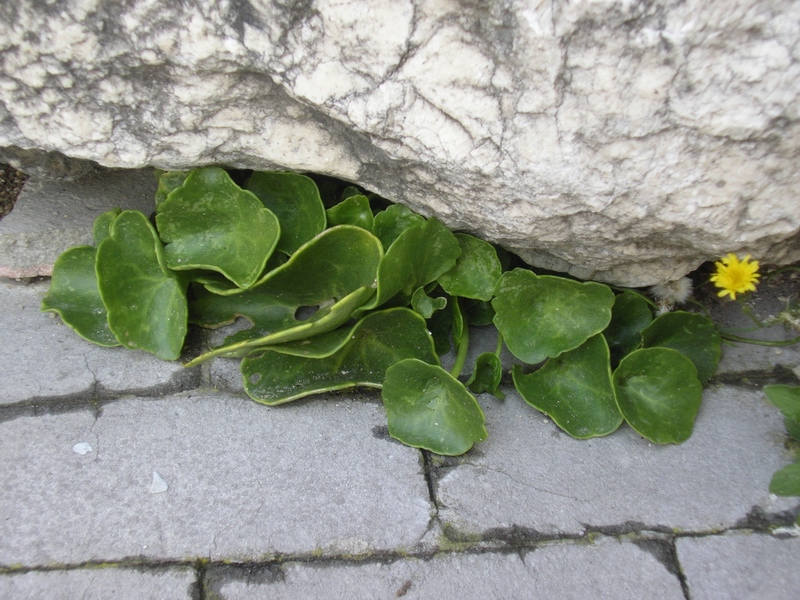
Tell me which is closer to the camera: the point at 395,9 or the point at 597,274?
the point at 395,9

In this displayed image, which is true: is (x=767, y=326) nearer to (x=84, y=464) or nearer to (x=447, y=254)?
(x=447, y=254)

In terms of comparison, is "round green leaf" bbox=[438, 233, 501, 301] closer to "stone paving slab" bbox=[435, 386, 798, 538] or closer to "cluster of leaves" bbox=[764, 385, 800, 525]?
"stone paving slab" bbox=[435, 386, 798, 538]

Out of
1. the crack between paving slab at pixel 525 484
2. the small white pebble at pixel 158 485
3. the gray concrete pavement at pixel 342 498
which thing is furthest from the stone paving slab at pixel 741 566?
the small white pebble at pixel 158 485

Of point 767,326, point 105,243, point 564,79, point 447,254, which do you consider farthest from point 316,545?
point 767,326

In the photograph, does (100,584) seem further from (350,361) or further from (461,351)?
(461,351)

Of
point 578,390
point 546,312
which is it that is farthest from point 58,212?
point 578,390

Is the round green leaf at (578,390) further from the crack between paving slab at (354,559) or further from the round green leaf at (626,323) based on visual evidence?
the crack between paving slab at (354,559)

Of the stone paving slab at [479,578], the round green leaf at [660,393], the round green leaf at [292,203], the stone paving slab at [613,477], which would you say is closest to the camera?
the stone paving slab at [479,578]
